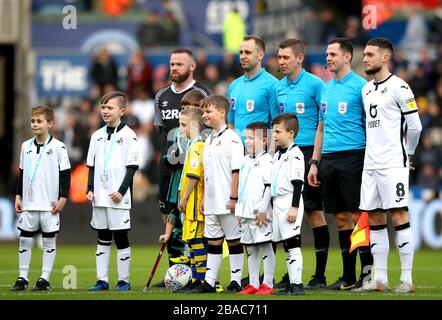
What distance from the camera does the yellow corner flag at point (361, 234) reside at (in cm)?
1270

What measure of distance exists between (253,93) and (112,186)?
194 cm

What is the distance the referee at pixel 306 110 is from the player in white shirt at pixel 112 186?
1795 mm

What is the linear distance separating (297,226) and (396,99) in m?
1.73

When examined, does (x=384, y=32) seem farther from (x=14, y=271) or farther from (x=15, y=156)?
(x=14, y=271)

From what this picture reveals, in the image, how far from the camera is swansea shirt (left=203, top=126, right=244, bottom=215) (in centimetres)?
1236

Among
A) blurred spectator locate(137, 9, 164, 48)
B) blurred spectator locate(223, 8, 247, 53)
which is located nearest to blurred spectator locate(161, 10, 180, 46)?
blurred spectator locate(137, 9, 164, 48)

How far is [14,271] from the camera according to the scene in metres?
15.6

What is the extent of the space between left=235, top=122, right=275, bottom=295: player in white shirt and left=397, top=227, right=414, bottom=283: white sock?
4.50 ft

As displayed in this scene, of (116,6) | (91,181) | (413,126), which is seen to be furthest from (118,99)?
(116,6)

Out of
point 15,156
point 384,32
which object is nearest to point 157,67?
point 15,156

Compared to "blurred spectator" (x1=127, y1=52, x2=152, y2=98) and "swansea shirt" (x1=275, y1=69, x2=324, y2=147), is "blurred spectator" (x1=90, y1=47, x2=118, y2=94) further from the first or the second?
"swansea shirt" (x1=275, y1=69, x2=324, y2=147)

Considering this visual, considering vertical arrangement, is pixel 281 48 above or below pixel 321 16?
below

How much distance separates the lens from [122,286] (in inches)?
504

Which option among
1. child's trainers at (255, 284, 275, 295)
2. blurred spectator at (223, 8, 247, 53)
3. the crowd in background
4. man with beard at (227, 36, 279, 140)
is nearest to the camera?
child's trainers at (255, 284, 275, 295)
